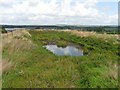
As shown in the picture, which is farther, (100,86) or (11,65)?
(11,65)

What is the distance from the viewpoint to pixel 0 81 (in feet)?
38.3

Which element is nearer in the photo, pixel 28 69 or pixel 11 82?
pixel 11 82

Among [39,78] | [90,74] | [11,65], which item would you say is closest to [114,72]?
[90,74]

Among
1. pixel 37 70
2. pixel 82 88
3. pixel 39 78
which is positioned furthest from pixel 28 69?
pixel 82 88

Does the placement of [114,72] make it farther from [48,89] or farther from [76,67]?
[48,89]

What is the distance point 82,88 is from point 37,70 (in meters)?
3.81

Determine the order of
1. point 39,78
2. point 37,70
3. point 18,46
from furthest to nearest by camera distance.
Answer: point 18,46, point 37,70, point 39,78

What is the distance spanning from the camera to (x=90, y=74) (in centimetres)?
1350

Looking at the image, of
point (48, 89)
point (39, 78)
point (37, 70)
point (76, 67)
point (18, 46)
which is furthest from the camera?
point (18, 46)

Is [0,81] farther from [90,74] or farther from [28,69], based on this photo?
[90,74]

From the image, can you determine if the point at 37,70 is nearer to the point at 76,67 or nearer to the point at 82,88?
the point at 76,67

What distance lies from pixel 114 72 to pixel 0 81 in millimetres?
5415

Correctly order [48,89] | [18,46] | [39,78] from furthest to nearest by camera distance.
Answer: [18,46] < [39,78] < [48,89]

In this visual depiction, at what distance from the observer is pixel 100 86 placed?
11797 mm
